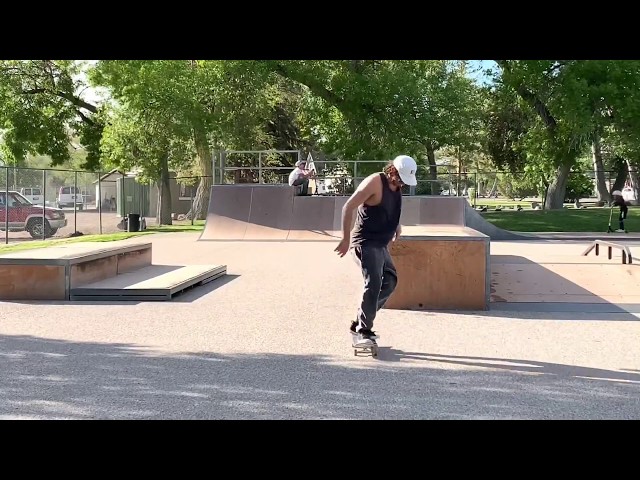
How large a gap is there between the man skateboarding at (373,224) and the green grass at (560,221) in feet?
79.4

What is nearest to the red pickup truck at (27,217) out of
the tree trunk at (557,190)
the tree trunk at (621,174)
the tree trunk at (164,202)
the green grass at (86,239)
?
the green grass at (86,239)

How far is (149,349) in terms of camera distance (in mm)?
7418

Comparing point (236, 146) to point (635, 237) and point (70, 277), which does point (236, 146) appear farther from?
point (70, 277)

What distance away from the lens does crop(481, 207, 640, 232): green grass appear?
97.9ft

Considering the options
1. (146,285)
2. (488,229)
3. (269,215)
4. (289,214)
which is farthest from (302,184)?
(146,285)

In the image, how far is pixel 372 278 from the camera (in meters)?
6.86

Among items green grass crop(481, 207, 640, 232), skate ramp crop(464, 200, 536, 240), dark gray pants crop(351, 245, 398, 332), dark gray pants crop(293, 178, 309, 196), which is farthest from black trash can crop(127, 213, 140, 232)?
dark gray pants crop(351, 245, 398, 332)

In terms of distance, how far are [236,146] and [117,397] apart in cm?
3025

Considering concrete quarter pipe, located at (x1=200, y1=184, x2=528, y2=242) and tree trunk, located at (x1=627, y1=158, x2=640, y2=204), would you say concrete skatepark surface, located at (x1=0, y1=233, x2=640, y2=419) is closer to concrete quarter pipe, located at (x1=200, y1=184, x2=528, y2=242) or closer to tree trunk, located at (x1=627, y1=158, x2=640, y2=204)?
concrete quarter pipe, located at (x1=200, y1=184, x2=528, y2=242)

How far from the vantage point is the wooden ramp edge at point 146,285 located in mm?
10734

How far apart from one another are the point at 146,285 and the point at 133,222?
744 inches

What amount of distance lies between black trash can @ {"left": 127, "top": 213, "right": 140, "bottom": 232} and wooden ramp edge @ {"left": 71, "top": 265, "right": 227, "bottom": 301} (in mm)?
16561

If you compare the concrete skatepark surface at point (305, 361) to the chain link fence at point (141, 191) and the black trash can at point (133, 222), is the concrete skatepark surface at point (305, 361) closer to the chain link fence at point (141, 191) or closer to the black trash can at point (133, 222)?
the chain link fence at point (141, 191)
